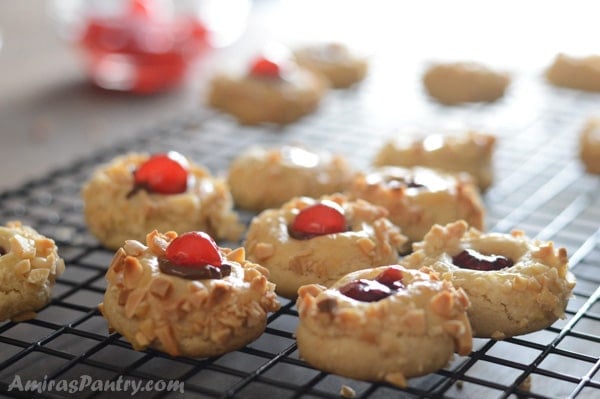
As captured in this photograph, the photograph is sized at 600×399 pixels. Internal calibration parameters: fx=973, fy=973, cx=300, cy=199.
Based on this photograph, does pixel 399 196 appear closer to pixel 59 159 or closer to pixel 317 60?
pixel 59 159

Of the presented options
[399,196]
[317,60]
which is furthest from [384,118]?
[399,196]

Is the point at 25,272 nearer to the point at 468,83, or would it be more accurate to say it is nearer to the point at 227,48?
the point at 468,83

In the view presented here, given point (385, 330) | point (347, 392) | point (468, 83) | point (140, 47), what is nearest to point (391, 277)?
point (385, 330)

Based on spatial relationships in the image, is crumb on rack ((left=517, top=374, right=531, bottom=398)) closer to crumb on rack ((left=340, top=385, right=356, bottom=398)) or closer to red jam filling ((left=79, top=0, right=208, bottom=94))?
crumb on rack ((left=340, top=385, right=356, bottom=398))

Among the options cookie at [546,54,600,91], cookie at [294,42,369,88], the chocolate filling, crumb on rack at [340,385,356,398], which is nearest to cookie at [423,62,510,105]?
cookie at [546,54,600,91]

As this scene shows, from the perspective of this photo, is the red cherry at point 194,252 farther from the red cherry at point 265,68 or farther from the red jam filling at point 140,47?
the red jam filling at point 140,47

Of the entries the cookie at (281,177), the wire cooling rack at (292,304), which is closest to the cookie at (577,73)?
the wire cooling rack at (292,304)
